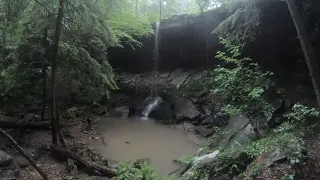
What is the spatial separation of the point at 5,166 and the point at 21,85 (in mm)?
3689

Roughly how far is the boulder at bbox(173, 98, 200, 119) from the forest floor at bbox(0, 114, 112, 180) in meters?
4.47

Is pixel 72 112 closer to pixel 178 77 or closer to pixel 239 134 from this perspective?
pixel 178 77

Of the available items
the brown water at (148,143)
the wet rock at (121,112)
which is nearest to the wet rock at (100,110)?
the wet rock at (121,112)

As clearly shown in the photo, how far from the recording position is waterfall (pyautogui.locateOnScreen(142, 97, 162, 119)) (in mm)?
15720

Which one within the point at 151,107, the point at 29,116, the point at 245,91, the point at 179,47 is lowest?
the point at 151,107

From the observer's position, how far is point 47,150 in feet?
30.1

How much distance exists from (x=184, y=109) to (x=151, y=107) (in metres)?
2.61

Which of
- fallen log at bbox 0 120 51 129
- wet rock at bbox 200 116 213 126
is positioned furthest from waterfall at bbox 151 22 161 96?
fallen log at bbox 0 120 51 129

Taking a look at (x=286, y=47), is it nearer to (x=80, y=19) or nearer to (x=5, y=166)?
(x=80, y=19)

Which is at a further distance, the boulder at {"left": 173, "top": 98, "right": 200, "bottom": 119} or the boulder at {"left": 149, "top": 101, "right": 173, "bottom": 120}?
the boulder at {"left": 149, "top": 101, "right": 173, "bottom": 120}

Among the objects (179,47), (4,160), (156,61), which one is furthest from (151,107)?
(4,160)

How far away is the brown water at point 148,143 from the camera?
367 inches

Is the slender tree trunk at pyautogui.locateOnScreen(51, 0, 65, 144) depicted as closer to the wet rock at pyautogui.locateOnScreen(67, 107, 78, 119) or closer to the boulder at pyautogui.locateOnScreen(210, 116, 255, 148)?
the wet rock at pyautogui.locateOnScreen(67, 107, 78, 119)

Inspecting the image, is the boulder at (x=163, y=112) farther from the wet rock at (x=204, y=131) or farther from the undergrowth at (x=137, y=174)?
the undergrowth at (x=137, y=174)
